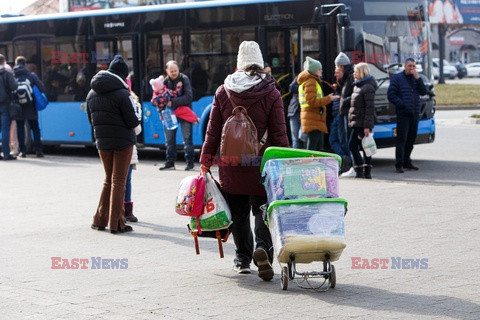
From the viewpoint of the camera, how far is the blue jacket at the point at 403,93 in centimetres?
1532

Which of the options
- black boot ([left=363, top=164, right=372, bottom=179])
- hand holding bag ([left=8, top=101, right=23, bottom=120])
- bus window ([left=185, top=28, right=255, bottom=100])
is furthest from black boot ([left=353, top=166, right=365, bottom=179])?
hand holding bag ([left=8, top=101, right=23, bottom=120])

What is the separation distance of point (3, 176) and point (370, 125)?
20.1ft

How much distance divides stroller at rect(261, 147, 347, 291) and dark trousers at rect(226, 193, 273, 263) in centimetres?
49

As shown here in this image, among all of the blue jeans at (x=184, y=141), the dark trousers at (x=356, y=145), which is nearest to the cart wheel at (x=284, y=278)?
the dark trousers at (x=356, y=145)

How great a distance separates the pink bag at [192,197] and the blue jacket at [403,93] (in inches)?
310

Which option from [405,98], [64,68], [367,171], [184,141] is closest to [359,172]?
[367,171]

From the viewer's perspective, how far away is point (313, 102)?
14797 millimetres

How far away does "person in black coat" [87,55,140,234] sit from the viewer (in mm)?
10438

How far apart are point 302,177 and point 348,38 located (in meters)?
8.48

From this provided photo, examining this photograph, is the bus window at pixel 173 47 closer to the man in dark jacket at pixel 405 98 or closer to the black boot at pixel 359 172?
Result: the man in dark jacket at pixel 405 98

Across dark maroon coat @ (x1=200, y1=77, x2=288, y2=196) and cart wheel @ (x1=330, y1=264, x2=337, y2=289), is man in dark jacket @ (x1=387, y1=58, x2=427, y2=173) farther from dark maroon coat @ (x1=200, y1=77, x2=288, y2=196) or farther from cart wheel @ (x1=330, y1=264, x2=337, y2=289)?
cart wheel @ (x1=330, y1=264, x2=337, y2=289)

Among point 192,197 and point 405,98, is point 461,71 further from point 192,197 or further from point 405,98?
point 192,197

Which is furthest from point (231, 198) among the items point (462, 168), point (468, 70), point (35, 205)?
point (468, 70)

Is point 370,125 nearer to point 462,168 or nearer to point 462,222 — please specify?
point 462,168
